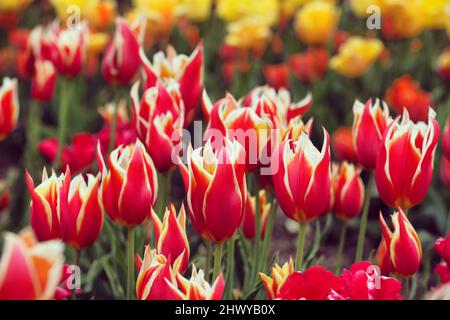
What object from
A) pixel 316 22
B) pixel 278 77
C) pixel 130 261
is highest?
pixel 316 22

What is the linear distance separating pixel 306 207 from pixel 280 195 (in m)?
0.04

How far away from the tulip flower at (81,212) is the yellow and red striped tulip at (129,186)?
3 cm

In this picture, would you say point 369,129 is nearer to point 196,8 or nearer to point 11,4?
point 196,8

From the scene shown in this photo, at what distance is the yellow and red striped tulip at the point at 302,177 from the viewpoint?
1192 mm

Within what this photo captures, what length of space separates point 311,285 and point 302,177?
0.16 metres

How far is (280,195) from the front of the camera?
1.22m

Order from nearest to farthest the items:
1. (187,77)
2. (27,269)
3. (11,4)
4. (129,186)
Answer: (27,269) → (129,186) → (187,77) → (11,4)

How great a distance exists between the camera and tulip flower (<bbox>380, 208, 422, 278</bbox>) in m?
1.20

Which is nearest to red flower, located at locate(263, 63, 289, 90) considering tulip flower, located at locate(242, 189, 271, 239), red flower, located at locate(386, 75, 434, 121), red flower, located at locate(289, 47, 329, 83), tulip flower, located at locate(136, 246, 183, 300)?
red flower, located at locate(289, 47, 329, 83)

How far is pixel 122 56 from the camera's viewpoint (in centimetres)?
176

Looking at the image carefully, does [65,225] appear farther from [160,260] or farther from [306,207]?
[306,207]

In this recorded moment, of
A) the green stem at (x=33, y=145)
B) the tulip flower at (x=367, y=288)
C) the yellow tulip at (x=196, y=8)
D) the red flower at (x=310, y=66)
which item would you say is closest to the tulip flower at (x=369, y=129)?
the tulip flower at (x=367, y=288)

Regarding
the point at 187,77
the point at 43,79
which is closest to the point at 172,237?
the point at 187,77
